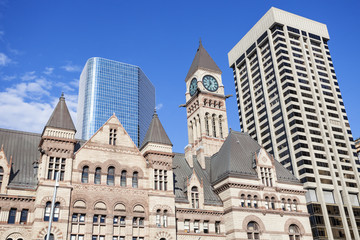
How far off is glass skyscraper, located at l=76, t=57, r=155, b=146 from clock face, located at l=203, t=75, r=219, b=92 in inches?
3526

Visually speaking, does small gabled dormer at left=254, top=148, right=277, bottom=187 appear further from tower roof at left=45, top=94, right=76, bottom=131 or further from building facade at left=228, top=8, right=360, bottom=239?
building facade at left=228, top=8, right=360, bottom=239

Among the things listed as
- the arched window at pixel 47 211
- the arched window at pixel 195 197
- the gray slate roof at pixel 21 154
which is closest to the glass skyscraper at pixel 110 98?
the gray slate roof at pixel 21 154

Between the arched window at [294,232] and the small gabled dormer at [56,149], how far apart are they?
30729 mm

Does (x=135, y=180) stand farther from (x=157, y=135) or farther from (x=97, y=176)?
(x=157, y=135)

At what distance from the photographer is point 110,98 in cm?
17912

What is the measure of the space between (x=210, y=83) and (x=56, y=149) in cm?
4777

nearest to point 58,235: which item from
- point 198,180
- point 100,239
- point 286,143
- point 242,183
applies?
point 100,239

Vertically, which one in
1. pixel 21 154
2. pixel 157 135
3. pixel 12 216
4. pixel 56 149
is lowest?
pixel 12 216

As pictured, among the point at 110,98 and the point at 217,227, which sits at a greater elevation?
the point at 110,98

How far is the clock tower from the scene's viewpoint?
79.2 metres

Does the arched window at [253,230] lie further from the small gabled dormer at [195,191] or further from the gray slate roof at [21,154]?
the gray slate roof at [21,154]

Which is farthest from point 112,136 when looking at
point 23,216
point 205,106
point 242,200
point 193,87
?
point 193,87

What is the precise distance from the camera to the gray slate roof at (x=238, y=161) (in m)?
54.3

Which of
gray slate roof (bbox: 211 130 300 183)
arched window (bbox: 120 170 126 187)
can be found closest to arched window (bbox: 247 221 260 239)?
gray slate roof (bbox: 211 130 300 183)
